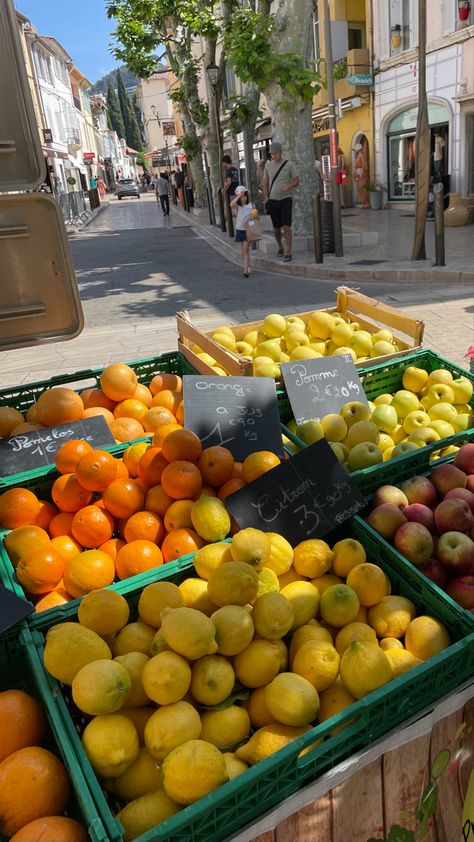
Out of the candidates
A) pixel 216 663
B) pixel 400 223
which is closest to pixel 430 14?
pixel 400 223

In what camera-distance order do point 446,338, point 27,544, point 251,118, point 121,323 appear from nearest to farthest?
point 27,544 < point 446,338 < point 121,323 < point 251,118

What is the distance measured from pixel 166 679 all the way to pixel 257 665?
0.85 ft

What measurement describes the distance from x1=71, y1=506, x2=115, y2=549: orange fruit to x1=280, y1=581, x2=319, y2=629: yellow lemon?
697 mm

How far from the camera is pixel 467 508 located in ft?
6.72

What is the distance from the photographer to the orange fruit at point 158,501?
Answer: 7.11 ft

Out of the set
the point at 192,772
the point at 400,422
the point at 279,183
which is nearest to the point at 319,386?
the point at 400,422

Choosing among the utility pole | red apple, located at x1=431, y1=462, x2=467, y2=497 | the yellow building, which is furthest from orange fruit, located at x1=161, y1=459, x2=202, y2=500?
the yellow building

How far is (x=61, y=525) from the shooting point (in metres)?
2.19

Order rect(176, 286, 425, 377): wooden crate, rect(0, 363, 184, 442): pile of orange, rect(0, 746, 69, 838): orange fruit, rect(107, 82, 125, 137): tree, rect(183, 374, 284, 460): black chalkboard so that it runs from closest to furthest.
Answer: rect(0, 746, 69, 838): orange fruit
rect(183, 374, 284, 460): black chalkboard
rect(0, 363, 184, 442): pile of orange
rect(176, 286, 425, 377): wooden crate
rect(107, 82, 125, 137): tree

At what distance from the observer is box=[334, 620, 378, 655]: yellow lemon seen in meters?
1.56

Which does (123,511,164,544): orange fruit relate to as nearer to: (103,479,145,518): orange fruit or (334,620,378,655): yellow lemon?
(103,479,145,518): orange fruit

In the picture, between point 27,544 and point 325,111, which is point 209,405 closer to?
point 27,544

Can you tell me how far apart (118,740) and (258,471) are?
1.08 m

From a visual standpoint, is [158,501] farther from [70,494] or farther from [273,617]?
[273,617]
